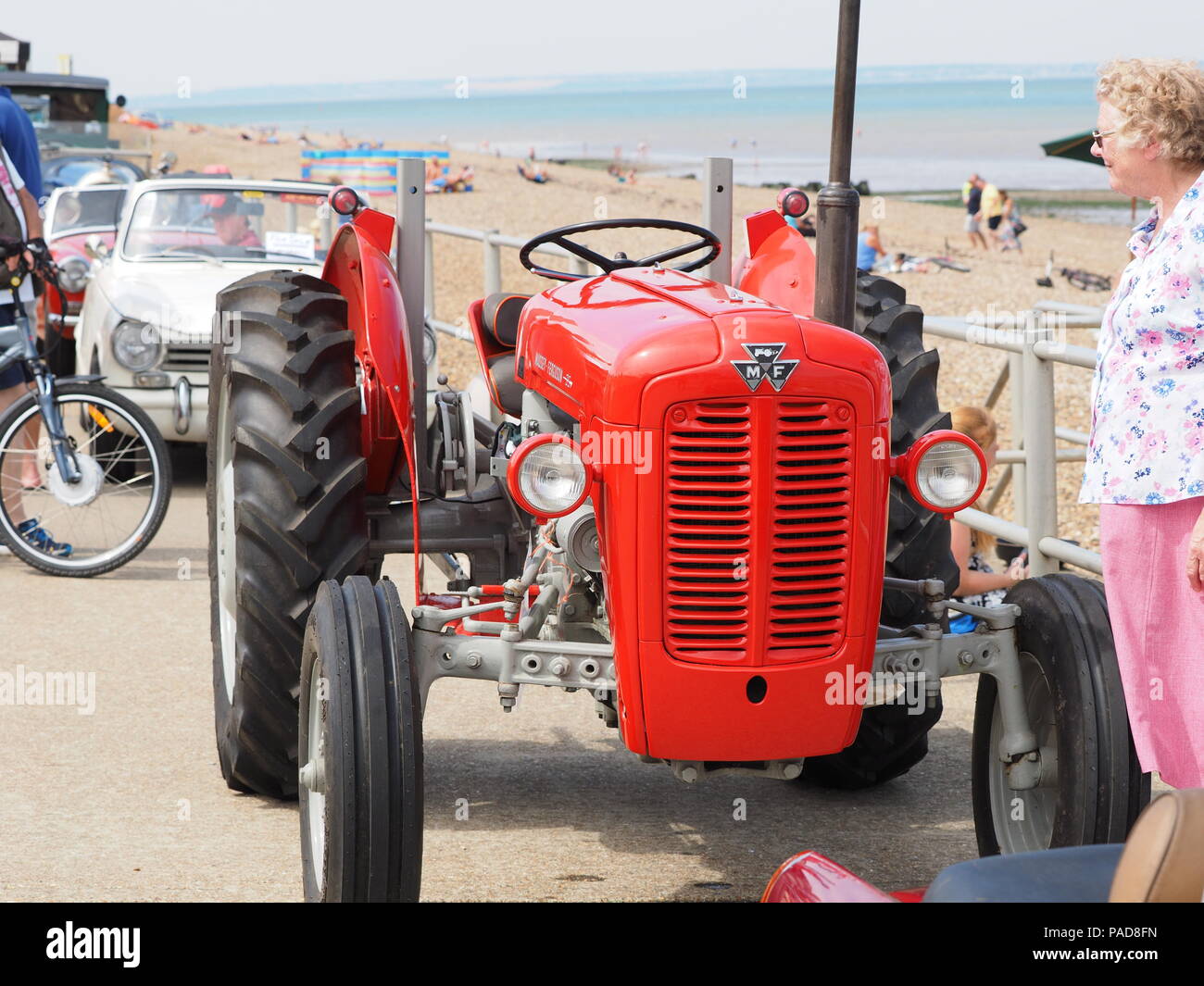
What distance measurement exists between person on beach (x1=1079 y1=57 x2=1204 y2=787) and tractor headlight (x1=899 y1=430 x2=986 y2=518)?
244 mm

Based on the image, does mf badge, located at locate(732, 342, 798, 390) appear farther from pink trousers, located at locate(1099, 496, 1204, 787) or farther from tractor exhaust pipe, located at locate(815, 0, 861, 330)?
tractor exhaust pipe, located at locate(815, 0, 861, 330)

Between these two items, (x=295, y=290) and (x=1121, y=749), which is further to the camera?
(x=295, y=290)

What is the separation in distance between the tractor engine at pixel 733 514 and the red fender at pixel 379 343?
39.1 inches

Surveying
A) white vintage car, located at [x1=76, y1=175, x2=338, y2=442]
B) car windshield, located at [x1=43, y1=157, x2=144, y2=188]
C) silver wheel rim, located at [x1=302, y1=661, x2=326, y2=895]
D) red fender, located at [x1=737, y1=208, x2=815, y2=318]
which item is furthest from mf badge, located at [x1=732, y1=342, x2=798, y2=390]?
car windshield, located at [x1=43, y1=157, x2=144, y2=188]

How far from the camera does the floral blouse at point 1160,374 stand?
331cm

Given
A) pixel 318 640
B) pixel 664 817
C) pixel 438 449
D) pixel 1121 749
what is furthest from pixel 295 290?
pixel 1121 749

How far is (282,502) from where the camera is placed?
4234 mm

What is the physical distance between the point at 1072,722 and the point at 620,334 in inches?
52.4

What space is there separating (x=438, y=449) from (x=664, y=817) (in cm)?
131

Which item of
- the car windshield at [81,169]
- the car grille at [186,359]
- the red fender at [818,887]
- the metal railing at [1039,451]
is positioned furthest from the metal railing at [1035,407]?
the car windshield at [81,169]

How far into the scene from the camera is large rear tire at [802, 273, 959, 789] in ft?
14.4

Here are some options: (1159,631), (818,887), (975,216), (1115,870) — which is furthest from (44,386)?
(975,216)
